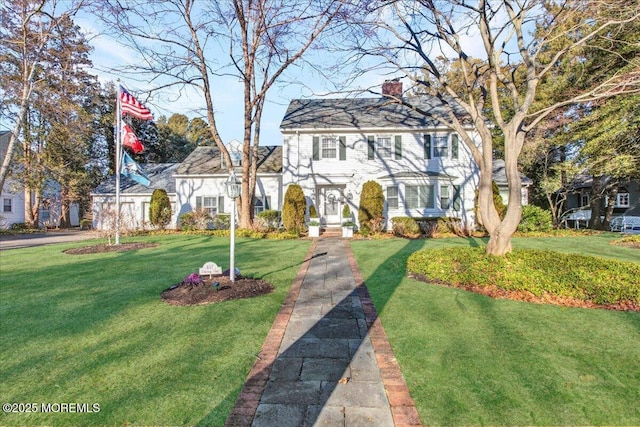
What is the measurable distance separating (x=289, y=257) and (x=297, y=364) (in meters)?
6.60

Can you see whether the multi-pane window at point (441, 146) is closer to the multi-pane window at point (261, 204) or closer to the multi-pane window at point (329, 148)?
the multi-pane window at point (329, 148)

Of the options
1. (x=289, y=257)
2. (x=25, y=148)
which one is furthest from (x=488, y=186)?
(x=25, y=148)

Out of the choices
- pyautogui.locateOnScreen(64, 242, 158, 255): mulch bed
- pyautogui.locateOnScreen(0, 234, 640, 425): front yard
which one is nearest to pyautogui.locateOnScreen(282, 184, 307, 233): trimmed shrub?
pyautogui.locateOnScreen(64, 242, 158, 255): mulch bed

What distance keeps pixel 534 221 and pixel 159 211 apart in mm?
19700

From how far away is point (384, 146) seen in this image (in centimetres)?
1825

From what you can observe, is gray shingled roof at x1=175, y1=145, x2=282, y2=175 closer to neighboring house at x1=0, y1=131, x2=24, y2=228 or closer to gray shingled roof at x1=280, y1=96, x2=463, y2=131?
gray shingled roof at x1=280, y1=96, x2=463, y2=131

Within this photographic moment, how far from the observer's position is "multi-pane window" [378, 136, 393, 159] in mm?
18219

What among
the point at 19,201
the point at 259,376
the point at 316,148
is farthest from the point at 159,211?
the point at 259,376

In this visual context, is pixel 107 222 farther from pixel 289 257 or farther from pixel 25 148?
pixel 25 148

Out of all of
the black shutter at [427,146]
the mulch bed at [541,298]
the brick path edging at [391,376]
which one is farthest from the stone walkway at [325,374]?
the black shutter at [427,146]

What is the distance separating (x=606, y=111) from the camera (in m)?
15.1

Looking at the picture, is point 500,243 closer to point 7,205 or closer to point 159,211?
point 159,211

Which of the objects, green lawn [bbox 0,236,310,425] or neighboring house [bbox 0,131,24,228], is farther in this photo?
neighboring house [bbox 0,131,24,228]

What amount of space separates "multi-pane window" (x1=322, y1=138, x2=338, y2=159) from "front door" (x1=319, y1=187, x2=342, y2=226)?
178 cm
